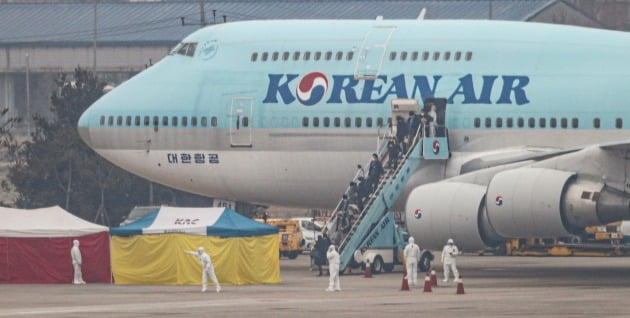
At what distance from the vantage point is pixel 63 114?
90.4 meters

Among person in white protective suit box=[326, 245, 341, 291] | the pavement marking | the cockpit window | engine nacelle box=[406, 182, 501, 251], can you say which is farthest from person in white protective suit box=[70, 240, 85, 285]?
engine nacelle box=[406, 182, 501, 251]

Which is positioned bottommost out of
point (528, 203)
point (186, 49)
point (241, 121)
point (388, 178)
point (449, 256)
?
point (449, 256)

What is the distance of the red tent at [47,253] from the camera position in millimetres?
52188

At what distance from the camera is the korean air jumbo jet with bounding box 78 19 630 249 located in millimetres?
48594

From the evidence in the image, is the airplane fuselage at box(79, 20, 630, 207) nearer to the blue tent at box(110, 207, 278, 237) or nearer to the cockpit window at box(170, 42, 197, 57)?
the cockpit window at box(170, 42, 197, 57)

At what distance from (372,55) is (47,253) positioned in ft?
35.6

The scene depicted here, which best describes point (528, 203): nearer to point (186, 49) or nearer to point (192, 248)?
point (192, 248)

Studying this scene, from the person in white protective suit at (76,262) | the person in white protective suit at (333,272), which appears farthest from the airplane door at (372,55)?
the person in white protective suit at (76,262)

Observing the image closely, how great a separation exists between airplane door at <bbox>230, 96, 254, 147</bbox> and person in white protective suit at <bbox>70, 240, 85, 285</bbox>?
614 centimetres

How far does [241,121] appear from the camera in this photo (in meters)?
54.8

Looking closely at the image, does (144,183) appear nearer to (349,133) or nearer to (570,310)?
(349,133)

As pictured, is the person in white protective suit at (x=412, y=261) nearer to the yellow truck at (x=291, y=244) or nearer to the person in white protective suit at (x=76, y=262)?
the person in white protective suit at (x=76, y=262)

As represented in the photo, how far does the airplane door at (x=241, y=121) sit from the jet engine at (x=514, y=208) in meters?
6.99

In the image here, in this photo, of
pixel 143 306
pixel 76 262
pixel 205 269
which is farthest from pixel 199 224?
pixel 143 306
